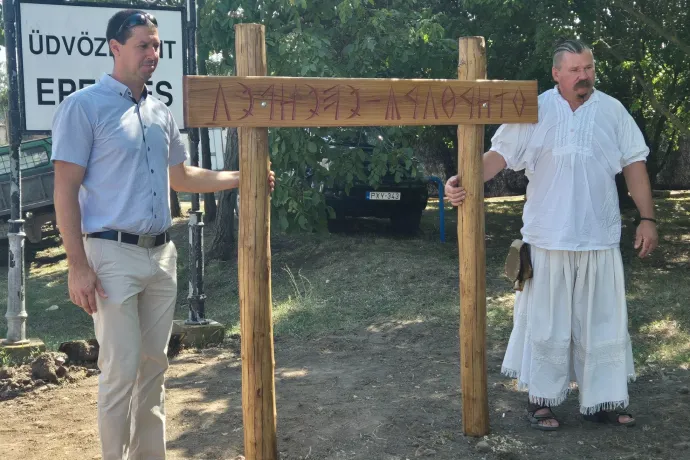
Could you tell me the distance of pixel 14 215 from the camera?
6.87m

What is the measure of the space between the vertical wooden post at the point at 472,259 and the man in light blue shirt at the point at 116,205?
159 cm

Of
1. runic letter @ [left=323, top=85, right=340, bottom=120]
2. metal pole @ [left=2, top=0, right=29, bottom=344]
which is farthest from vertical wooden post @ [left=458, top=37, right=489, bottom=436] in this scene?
metal pole @ [left=2, top=0, right=29, bottom=344]

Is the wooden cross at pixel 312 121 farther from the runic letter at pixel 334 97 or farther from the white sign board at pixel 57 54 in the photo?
the white sign board at pixel 57 54

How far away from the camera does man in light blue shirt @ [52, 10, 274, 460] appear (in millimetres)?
3541

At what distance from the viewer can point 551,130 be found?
15.2ft

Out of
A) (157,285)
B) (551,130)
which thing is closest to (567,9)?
(551,130)

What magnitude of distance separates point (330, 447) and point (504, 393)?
1438 millimetres

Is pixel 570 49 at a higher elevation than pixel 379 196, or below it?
higher

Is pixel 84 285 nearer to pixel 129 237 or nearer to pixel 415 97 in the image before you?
pixel 129 237

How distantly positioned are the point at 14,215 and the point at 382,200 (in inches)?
277

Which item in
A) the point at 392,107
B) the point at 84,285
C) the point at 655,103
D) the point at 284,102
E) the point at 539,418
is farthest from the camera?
the point at 655,103

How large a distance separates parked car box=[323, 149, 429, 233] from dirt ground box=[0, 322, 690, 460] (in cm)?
632

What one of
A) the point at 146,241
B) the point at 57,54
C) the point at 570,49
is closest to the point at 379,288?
the point at 57,54

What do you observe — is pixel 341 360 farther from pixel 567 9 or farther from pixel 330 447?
pixel 567 9
